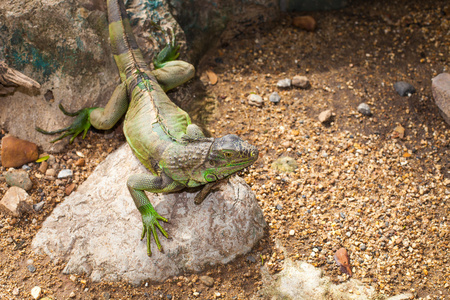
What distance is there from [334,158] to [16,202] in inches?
137

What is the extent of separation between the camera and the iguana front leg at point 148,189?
11.9ft

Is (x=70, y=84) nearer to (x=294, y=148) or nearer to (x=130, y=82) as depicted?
(x=130, y=82)

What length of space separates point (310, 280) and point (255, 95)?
2.50 m

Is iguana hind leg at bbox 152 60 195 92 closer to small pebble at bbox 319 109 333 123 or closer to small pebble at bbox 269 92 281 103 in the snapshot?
small pebble at bbox 269 92 281 103

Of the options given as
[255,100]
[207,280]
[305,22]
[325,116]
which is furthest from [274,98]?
[207,280]

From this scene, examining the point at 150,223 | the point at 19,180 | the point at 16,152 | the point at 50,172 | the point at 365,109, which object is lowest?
the point at 365,109

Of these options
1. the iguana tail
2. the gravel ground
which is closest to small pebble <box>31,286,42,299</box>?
the gravel ground

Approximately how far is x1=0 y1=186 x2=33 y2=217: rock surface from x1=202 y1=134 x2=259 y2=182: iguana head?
1.96 meters

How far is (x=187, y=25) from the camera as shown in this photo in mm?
5359

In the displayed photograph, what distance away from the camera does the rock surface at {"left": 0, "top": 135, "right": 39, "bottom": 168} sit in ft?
14.2

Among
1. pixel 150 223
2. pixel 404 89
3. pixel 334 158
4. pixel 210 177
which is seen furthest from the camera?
pixel 404 89

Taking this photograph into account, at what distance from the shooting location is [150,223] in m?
3.62

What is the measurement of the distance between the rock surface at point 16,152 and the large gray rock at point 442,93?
483 centimetres

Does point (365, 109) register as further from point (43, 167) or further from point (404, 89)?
point (43, 167)
